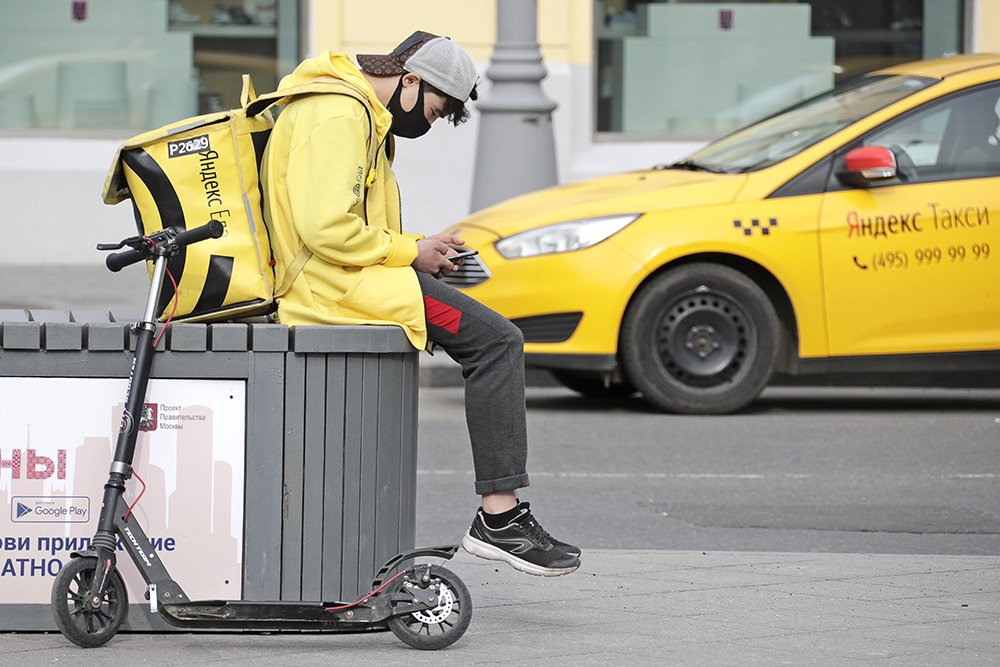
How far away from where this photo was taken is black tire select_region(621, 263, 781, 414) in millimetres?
9445

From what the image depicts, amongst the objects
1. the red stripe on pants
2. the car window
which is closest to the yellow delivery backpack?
the red stripe on pants

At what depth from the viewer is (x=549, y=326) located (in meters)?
9.36

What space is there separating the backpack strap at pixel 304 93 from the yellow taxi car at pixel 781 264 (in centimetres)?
451

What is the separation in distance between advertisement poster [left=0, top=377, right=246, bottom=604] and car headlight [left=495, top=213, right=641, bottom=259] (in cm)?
481

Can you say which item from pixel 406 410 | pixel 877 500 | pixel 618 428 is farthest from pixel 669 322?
pixel 406 410

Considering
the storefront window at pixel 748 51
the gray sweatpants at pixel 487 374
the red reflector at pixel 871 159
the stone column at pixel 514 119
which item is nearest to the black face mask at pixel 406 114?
the gray sweatpants at pixel 487 374

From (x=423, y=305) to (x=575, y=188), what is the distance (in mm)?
5488

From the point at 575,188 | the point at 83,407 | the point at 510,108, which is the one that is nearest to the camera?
the point at 83,407

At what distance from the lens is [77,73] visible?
15.9 meters

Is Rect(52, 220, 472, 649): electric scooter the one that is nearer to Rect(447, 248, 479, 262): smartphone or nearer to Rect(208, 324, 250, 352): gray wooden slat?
Rect(208, 324, 250, 352): gray wooden slat

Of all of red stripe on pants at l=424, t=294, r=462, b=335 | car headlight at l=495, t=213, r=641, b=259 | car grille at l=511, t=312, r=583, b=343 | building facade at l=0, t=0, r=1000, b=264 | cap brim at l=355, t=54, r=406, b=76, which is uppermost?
building facade at l=0, t=0, r=1000, b=264

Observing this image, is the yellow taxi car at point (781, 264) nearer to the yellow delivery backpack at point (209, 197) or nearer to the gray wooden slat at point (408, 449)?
the gray wooden slat at point (408, 449)

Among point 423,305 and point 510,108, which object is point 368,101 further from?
point 510,108

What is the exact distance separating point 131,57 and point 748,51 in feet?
17.5
